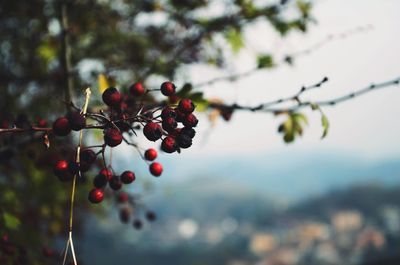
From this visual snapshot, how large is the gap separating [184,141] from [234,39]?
3.50m

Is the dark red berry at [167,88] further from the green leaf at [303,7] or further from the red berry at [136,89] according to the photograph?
the green leaf at [303,7]

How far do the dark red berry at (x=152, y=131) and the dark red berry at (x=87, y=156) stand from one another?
271mm

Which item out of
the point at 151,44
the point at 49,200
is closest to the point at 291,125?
the point at 49,200

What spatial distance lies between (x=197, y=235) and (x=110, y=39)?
8965 centimetres

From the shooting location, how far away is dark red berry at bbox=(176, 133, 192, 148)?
1.62 m

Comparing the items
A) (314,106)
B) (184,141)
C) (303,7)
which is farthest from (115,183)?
(303,7)

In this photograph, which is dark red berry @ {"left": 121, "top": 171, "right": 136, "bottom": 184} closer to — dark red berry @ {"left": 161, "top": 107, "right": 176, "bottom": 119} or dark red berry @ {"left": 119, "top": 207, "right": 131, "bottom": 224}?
dark red berry @ {"left": 161, "top": 107, "right": 176, "bottom": 119}

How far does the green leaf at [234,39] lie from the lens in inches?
189

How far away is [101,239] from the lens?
6088 centimetres

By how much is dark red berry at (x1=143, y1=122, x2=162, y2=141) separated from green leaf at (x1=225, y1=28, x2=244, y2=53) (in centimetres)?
338

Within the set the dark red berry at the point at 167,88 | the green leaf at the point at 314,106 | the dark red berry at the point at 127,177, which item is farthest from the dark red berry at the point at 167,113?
the green leaf at the point at 314,106

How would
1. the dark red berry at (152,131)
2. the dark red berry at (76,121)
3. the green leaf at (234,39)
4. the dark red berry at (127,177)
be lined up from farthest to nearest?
the green leaf at (234,39) → the dark red berry at (127,177) → the dark red berry at (152,131) → the dark red berry at (76,121)

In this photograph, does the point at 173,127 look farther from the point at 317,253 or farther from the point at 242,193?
the point at 242,193

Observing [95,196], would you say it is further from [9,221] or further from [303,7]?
[303,7]
